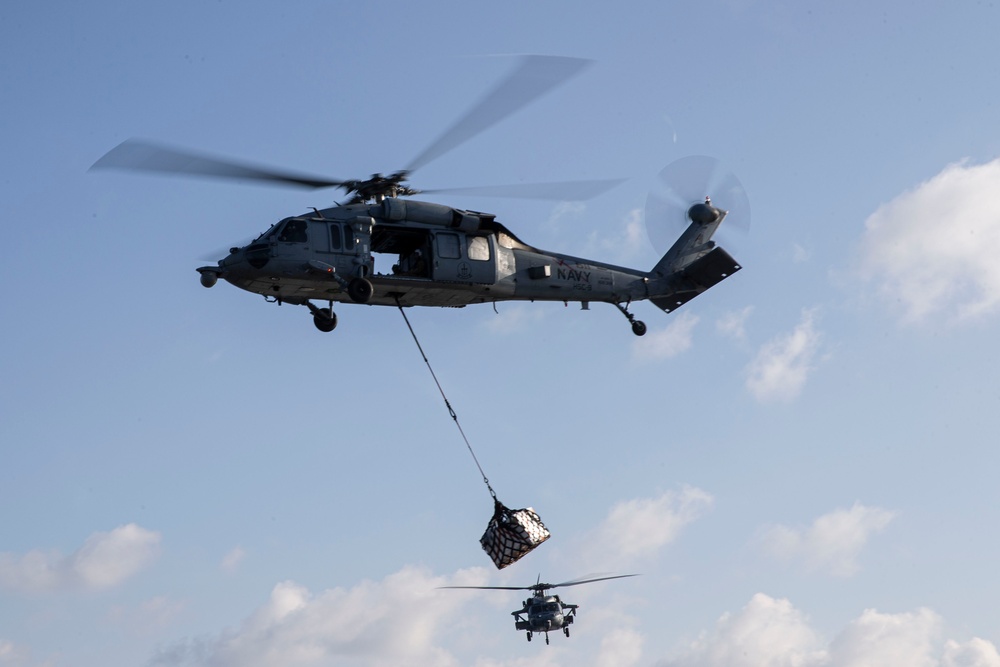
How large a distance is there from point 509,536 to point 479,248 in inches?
297

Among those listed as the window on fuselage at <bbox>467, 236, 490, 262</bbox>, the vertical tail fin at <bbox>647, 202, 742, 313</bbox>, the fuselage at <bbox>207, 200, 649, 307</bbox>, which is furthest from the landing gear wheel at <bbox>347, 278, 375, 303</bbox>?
the vertical tail fin at <bbox>647, 202, 742, 313</bbox>

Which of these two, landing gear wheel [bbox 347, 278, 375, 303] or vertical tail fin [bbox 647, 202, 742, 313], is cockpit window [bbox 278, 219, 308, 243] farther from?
vertical tail fin [bbox 647, 202, 742, 313]

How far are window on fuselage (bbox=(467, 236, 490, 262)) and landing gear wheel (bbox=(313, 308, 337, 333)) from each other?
393 centimetres

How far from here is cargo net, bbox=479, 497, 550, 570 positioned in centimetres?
3356

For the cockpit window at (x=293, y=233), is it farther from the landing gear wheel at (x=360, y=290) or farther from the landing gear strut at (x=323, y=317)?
the landing gear strut at (x=323, y=317)

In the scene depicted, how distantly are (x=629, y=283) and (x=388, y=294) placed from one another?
8441 mm

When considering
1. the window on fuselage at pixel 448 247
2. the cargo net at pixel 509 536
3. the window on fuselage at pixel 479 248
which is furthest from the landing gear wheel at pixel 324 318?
the cargo net at pixel 509 536

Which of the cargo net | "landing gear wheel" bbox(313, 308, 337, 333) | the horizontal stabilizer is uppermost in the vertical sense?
the horizontal stabilizer

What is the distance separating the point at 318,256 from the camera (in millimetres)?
33094

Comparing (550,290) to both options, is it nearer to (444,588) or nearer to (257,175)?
(257,175)

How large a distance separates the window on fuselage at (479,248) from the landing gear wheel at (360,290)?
10.7 ft

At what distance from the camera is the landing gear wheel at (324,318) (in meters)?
34.6

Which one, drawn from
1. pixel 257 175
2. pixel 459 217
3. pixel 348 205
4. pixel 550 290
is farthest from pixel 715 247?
pixel 257 175

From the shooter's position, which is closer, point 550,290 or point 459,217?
point 459,217
